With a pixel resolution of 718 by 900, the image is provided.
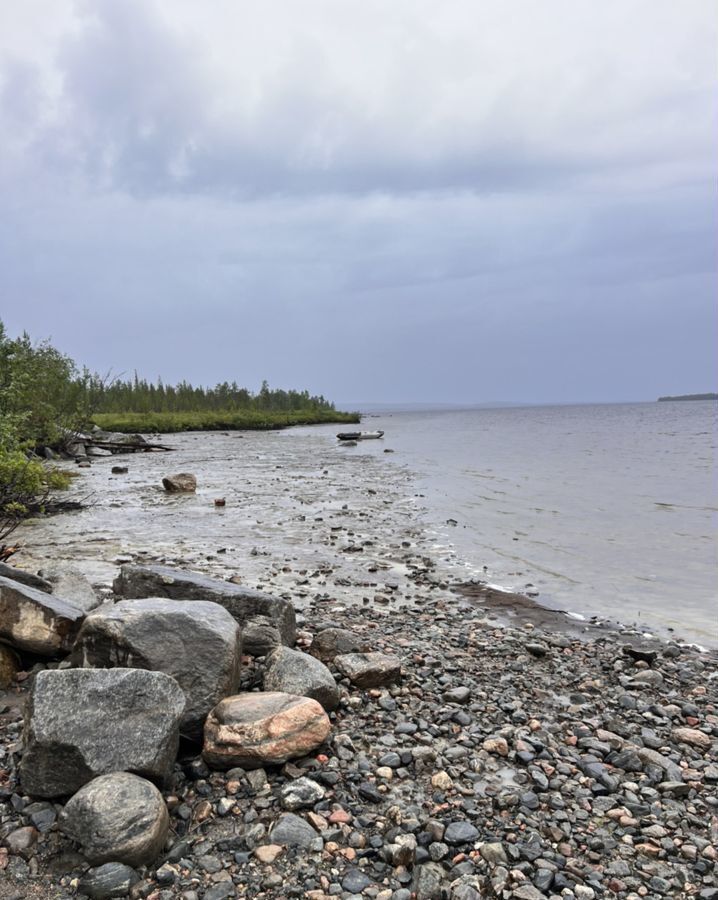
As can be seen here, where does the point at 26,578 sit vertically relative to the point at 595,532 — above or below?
above

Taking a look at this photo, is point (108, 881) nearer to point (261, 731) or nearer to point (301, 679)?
point (261, 731)

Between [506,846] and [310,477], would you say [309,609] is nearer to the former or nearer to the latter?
[506,846]

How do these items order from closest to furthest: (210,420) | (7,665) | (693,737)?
1. (693,737)
2. (7,665)
3. (210,420)

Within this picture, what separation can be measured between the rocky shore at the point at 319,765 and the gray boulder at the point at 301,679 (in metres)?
0.02

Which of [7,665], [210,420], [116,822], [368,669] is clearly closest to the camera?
[116,822]

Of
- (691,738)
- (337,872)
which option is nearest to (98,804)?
(337,872)

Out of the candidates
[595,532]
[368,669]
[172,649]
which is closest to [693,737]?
[368,669]

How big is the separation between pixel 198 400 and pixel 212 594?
116 m

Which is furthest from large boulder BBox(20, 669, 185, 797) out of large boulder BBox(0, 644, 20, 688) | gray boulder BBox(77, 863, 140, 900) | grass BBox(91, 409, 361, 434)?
grass BBox(91, 409, 361, 434)

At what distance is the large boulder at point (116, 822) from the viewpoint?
393 cm

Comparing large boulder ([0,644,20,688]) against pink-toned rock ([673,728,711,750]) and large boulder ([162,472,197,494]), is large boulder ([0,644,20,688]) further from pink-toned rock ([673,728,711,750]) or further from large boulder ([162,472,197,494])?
large boulder ([162,472,197,494])

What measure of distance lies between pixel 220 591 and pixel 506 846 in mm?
4337

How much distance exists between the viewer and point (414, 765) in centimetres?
518

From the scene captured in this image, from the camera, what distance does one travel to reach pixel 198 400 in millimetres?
118812
